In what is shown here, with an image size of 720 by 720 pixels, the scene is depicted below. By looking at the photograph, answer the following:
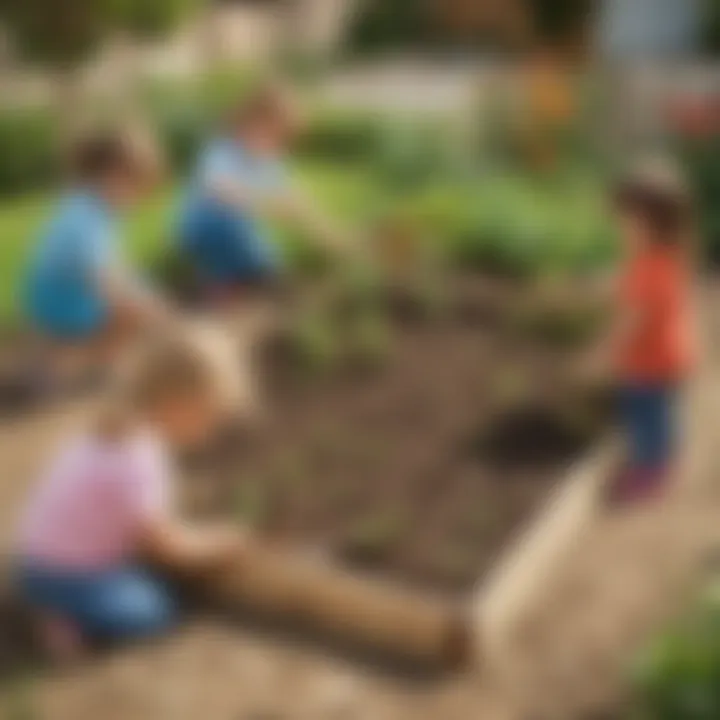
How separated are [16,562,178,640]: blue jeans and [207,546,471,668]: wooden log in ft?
0.64

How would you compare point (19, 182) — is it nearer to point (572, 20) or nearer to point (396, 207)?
point (396, 207)

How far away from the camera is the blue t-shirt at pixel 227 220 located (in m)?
4.86

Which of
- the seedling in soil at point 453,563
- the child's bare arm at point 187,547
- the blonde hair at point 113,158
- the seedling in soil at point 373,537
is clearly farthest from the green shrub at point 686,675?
the blonde hair at point 113,158

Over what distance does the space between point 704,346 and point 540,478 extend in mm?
1331

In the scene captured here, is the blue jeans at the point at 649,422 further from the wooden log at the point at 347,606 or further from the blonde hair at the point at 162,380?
the blonde hair at the point at 162,380

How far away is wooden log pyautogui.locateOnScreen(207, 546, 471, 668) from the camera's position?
298cm

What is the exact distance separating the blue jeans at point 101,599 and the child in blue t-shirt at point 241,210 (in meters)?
2.05

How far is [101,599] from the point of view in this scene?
9.77ft

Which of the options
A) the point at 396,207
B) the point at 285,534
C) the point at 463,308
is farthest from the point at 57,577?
the point at 396,207

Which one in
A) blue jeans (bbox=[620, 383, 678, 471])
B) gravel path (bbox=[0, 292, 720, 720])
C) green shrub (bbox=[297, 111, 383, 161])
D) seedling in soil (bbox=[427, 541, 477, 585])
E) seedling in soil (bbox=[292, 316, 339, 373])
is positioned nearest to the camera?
gravel path (bbox=[0, 292, 720, 720])

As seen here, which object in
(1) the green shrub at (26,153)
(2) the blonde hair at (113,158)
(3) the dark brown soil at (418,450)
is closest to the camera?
(3) the dark brown soil at (418,450)

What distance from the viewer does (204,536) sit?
3217mm

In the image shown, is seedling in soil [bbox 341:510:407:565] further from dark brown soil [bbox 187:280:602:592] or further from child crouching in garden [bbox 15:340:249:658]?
child crouching in garden [bbox 15:340:249:658]

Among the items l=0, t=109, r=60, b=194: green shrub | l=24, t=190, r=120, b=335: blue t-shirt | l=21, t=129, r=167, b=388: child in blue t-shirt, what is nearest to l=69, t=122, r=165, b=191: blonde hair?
l=21, t=129, r=167, b=388: child in blue t-shirt
